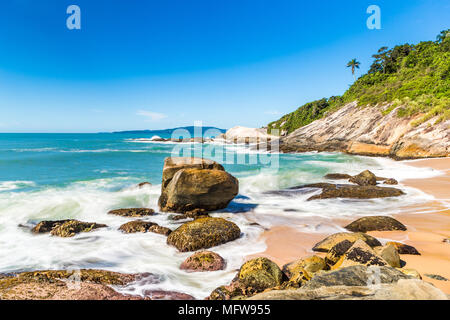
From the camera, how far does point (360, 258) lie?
412 centimetres

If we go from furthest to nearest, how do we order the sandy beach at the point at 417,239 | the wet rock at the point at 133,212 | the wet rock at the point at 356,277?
1. the wet rock at the point at 133,212
2. the sandy beach at the point at 417,239
3. the wet rock at the point at 356,277

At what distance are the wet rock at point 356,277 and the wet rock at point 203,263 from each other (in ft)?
7.45

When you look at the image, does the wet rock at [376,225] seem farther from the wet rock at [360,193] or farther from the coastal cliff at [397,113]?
the coastal cliff at [397,113]

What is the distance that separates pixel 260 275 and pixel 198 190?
5.15 meters

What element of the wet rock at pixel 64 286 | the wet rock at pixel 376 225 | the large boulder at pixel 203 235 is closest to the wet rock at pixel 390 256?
the wet rock at pixel 376 225

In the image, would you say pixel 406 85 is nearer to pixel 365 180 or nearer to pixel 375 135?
pixel 375 135

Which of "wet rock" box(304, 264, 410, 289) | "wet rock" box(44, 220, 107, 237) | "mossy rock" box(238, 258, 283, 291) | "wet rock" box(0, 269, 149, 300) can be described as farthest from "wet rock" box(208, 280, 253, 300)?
"wet rock" box(44, 220, 107, 237)

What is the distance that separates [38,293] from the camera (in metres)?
3.63

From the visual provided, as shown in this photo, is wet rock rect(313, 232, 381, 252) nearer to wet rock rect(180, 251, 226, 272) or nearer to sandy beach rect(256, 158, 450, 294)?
sandy beach rect(256, 158, 450, 294)

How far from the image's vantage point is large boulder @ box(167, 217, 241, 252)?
6.03 m

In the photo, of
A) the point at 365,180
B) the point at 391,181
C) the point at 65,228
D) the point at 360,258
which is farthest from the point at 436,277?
the point at 391,181

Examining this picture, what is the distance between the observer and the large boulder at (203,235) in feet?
19.8

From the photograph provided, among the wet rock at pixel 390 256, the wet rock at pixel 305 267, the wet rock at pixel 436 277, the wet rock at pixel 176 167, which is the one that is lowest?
the wet rock at pixel 305 267
